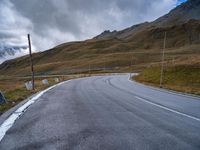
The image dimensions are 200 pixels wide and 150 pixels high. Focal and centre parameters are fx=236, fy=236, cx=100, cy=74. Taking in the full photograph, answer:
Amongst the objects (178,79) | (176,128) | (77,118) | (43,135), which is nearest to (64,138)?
(43,135)

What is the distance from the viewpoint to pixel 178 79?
31172 millimetres

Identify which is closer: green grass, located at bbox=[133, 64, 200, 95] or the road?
the road

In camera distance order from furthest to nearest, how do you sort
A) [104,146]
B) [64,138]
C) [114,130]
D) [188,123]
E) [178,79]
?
1. [178,79]
2. [188,123]
3. [114,130]
4. [64,138]
5. [104,146]

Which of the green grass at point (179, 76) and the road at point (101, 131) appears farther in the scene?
the green grass at point (179, 76)

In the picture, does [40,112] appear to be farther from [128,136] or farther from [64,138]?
[128,136]

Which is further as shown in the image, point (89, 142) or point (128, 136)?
point (128, 136)

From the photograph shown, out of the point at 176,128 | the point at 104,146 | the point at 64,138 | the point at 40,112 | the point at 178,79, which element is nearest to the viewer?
the point at 104,146

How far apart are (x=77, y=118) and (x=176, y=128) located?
2.78 m

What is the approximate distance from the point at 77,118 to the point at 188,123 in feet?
10.6

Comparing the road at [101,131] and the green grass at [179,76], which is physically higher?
the road at [101,131]

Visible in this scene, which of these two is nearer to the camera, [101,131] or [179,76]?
[101,131]

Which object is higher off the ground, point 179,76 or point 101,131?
point 101,131

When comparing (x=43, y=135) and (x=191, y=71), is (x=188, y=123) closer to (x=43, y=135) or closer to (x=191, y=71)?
(x=43, y=135)

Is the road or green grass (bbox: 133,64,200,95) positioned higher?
the road
